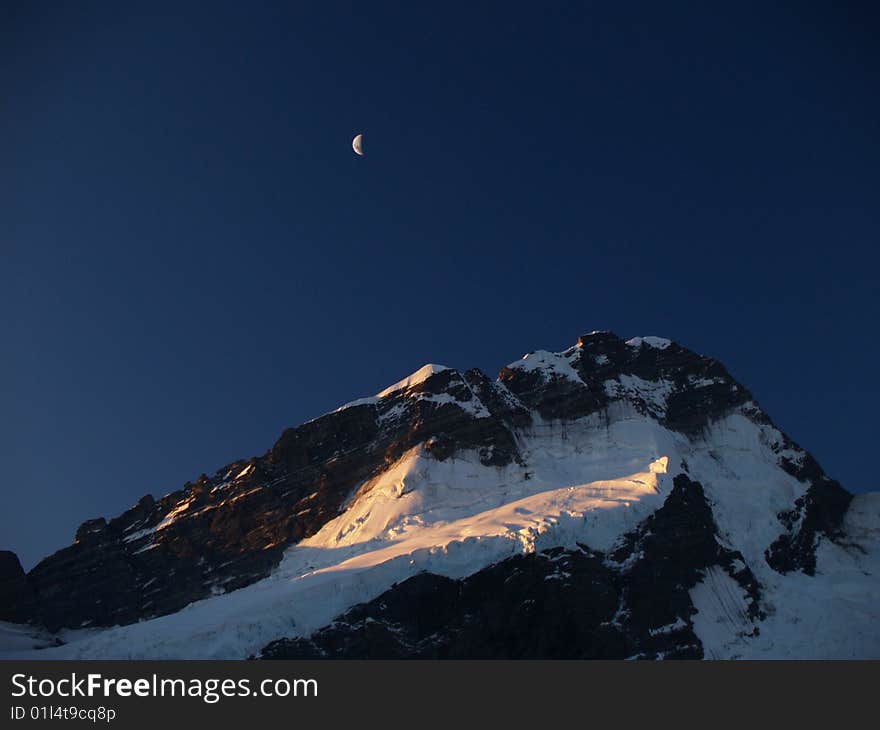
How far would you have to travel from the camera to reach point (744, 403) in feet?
472

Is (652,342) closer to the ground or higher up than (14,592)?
higher up

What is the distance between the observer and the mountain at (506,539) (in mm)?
100750

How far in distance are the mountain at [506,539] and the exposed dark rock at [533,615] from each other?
8.5 inches

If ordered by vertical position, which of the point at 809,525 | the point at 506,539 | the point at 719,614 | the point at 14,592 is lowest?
the point at 719,614

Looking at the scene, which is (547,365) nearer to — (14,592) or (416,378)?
(416,378)

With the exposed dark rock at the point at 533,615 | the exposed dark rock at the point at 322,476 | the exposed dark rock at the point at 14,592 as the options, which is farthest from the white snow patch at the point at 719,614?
the exposed dark rock at the point at 14,592

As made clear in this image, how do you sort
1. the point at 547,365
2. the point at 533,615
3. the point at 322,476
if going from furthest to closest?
the point at 547,365
the point at 322,476
the point at 533,615

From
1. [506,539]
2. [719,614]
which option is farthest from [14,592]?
[719,614]

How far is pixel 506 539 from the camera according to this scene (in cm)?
10794

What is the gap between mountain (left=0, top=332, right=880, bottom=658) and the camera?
10075cm

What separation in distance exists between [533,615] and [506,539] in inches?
394

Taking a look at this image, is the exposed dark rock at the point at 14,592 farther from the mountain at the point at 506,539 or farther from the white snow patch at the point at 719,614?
the white snow patch at the point at 719,614

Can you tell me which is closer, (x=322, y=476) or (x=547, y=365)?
(x=322, y=476)
